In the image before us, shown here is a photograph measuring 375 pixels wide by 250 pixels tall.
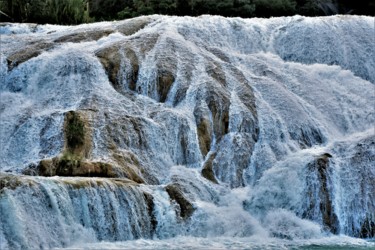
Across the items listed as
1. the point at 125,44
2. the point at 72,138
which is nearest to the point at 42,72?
the point at 125,44

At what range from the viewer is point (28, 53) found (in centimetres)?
2136

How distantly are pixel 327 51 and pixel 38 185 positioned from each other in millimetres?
14293

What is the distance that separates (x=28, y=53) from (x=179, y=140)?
5.82 meters

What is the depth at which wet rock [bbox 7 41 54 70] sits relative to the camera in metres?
20.9

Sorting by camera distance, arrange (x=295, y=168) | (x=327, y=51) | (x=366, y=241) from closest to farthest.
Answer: (x=366, y=241) < (x=295, y=168) < (x=327, y=51)

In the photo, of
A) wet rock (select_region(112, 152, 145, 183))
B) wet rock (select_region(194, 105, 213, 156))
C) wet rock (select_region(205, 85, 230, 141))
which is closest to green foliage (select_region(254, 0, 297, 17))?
wet rock (select_region(205, 85, 230, 141))

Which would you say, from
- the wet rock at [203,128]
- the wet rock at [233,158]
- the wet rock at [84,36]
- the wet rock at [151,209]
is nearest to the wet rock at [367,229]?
the wet rock at [233,158]

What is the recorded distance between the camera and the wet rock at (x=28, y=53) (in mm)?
20938

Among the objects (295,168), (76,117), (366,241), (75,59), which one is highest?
(75,59)

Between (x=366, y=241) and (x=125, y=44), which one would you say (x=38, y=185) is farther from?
(x=125, y=44)

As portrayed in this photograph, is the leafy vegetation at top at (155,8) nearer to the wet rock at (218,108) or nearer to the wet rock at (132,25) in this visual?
the wet rock at (132,25)

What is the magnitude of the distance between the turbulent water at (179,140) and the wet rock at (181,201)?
0.03m

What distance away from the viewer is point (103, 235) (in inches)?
570

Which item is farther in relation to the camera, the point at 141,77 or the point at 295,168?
the point at 141,77
